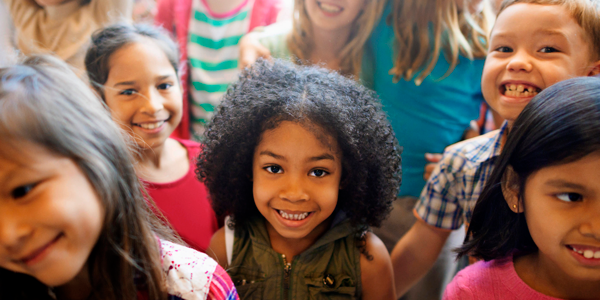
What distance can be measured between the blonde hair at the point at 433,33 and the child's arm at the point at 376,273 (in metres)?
0.61

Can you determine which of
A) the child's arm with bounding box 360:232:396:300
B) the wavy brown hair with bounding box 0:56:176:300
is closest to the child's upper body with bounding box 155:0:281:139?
the wavy brown hair with bounding box 0:56:176:300

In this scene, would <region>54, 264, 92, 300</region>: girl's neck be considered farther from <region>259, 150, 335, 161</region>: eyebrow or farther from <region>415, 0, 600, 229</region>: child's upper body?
<region>415, 0, 600, 229</region>: child's upper body

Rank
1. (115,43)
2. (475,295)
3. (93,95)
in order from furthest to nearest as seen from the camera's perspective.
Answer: (115,43) < (475,295) < (93,95)

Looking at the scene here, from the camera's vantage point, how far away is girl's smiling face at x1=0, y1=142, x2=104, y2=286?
0.63 meters

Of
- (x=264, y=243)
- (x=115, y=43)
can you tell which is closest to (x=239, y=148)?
(x=264, y=243)

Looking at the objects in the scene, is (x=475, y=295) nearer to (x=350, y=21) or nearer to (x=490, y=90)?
(x=490, y=90)

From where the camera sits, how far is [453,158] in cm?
117

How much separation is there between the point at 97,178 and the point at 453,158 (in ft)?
3.14

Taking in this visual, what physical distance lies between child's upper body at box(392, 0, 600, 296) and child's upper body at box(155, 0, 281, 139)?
0.81 meters

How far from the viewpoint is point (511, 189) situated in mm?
873

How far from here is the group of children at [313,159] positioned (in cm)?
69

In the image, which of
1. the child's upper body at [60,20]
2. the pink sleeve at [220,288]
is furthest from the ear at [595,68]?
the child's upper body at [60,20]

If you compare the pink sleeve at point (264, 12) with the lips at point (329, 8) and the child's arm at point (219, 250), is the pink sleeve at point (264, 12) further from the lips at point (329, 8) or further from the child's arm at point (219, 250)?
the child's arm at point (219, 250)

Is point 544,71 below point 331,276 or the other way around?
the other way around
